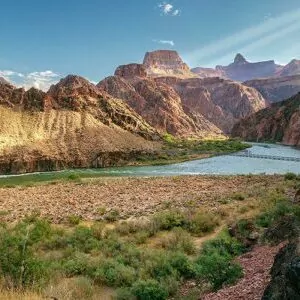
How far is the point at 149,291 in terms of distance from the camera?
10.3 metres

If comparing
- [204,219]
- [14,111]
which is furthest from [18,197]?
[14,111]

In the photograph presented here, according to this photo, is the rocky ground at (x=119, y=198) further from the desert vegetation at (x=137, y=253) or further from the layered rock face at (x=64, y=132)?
the layered rock face at (x=64, y=132)

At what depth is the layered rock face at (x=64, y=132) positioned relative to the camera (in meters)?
70.7

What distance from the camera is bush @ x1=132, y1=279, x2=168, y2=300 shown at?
10.2 m

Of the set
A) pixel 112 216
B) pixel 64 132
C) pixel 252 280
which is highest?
pixel 64 132

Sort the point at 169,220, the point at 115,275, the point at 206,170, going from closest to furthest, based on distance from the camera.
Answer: the point at 115,275, the point at 169,220, the point at 206,170

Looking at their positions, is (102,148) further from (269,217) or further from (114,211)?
(269,217)

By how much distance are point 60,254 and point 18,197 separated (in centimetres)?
1858

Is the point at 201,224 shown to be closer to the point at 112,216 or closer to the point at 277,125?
the point at 112,216

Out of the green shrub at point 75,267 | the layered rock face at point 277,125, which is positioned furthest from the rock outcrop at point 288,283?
the layered rock face at point 277,125

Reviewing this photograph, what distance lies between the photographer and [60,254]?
1506 cm

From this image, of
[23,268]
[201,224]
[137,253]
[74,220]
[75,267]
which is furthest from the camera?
[74,220]

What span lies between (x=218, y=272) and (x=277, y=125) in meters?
156

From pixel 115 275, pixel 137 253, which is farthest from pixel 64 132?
pixel 115 275
